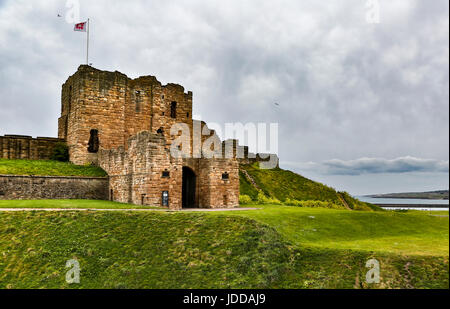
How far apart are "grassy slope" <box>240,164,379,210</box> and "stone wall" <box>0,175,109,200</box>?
16649 millimetres

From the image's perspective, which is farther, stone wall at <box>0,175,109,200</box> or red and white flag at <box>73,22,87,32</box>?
red and white flag at <box>73,22,87,32</box>

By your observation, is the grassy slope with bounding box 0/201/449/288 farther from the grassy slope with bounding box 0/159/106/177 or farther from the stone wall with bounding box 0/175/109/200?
the grassy slope with bounding box 0/159/106/177

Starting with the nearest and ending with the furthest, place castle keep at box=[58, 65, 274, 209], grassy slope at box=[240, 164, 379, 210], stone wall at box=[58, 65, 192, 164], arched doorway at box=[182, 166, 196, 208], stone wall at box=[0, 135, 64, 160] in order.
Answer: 1. castle keep at box=[58, 65, 274, 209]
2. arched doorway at box=[182, 166, 196, 208]
3. stone wall at box=[0, 135, 64, 160]
4. stone wall at box=[58, 65, 192, 164]
5. grassy slope at box=[240, 164, 379, 210]

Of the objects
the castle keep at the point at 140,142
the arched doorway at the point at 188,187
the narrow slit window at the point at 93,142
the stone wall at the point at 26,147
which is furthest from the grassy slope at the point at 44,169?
the arched doorway at the point at 188,187

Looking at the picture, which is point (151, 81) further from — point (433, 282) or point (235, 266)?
point (433, 282)

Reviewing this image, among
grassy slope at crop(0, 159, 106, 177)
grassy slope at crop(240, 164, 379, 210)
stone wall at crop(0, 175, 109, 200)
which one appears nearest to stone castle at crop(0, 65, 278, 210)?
stone wall at crop(0, 175, 109, 200)

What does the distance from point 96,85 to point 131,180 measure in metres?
12.6

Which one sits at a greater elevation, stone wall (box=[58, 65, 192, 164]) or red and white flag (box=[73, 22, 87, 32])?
red and white flag (box=[73, 22, 87, 32])

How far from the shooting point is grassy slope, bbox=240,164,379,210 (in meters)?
45.2

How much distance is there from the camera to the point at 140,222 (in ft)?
61.8

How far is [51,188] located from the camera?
28.5 meters
